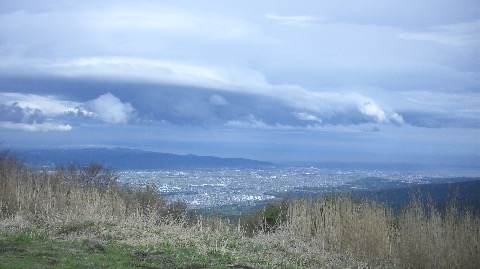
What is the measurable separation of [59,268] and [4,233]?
15.7ft

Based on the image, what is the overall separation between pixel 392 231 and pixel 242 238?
13.3 ft

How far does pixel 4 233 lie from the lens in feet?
49.0

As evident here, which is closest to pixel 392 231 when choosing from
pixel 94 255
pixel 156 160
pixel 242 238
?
pixel 242 238

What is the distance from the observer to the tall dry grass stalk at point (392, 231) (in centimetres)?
1342

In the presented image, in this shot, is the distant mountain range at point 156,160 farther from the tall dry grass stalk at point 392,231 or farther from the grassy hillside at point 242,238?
the tall dry grass stalk at point 392,231

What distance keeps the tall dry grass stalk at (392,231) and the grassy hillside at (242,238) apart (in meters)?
0.02

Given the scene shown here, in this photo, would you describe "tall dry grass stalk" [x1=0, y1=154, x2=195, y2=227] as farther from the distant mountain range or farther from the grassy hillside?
the distant mountain range

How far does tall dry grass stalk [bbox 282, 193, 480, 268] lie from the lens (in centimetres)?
1342

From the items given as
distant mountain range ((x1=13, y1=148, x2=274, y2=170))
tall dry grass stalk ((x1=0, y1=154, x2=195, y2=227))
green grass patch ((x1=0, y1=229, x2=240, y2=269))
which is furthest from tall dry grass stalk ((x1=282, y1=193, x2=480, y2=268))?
distant mountain range ((x1=13, y1=148, x2=274, y2=170))

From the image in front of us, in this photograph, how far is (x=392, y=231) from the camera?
15.0 m

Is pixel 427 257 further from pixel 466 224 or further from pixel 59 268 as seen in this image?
pixel 59 268

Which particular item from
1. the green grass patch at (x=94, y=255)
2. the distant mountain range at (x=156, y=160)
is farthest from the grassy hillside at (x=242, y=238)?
the distant mountain range at (x=156, y=160)

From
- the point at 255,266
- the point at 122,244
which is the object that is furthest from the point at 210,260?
the point at 122,244

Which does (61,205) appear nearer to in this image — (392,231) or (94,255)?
(94,255)
